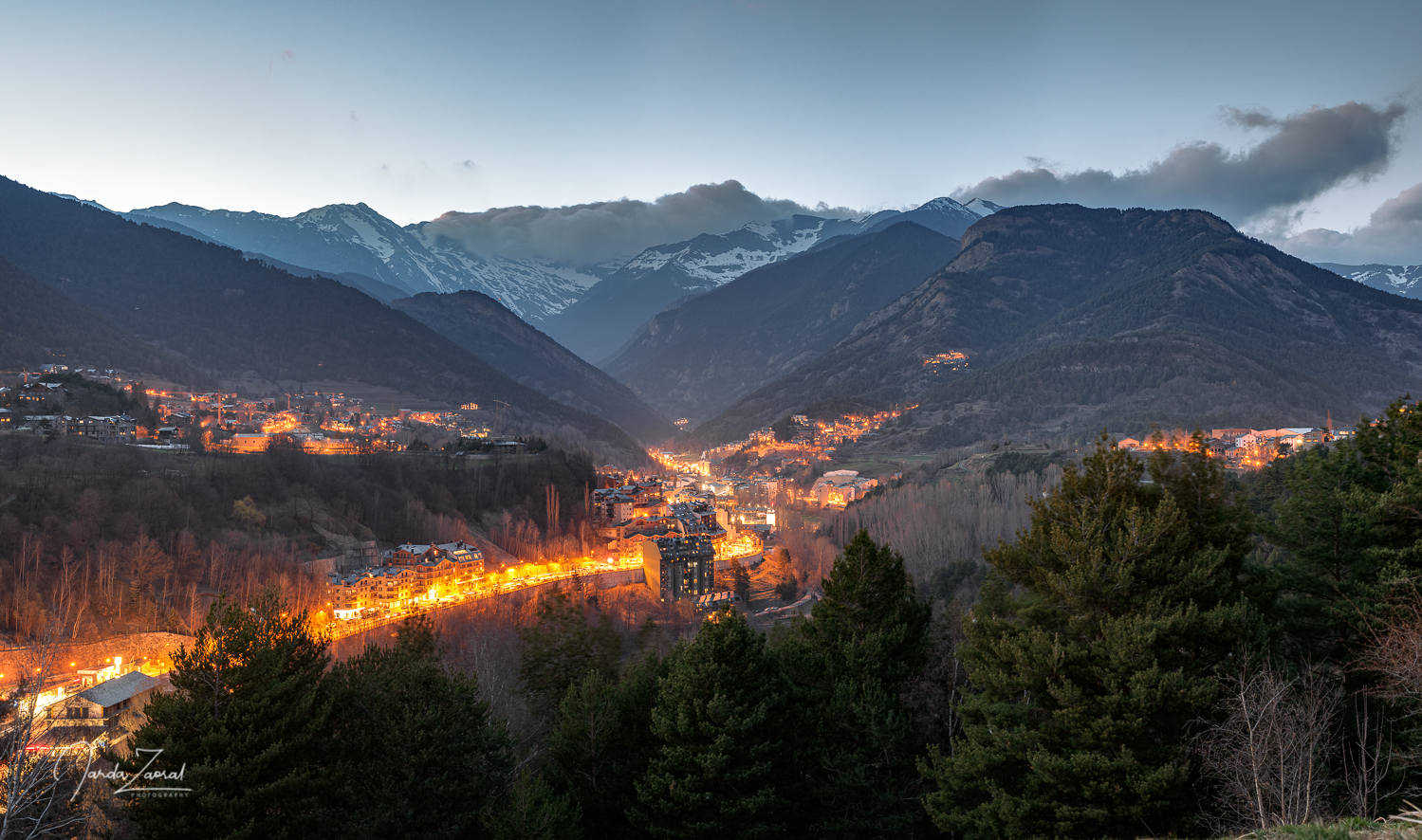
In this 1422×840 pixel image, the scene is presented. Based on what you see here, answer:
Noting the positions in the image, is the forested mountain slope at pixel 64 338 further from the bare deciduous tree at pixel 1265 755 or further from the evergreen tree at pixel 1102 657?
the bare deciduous tree at pixel 1265 755

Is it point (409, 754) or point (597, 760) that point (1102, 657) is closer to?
point (597, 760)

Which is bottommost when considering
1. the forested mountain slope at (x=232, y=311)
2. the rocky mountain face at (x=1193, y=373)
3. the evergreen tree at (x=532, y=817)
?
the evergreen tree at (x=532, y=817)

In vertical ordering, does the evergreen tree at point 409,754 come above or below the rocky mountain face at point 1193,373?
below

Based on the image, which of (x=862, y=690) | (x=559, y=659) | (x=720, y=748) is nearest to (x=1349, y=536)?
(x=862, y=690)

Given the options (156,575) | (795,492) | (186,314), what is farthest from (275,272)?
(156,575)

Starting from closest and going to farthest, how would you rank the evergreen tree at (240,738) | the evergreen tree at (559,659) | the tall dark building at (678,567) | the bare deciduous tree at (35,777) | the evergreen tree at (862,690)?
the bare deciduous tree at (35,777), the evergreen tree at (240,738), the evergreen tree at (862,690), the evergreen tree at (559,659), the tall dark building at (678,567)

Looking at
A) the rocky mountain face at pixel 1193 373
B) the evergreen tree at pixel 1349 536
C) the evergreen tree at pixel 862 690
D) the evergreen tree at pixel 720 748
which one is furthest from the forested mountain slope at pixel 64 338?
the rocky mountain face at pixel 1193 373

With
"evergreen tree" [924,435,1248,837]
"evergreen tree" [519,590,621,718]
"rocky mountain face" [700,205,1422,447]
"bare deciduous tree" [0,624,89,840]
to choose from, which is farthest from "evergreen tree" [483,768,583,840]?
"rocky mountain face" [700,205,1422,447]
